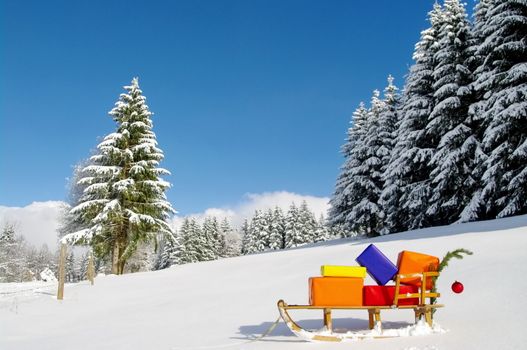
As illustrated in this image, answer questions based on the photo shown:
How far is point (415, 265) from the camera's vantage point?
684 centimetres

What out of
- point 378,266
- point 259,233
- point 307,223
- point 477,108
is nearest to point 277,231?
point 259,233

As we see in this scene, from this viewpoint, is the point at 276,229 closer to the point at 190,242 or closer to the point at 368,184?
the point at 190,242

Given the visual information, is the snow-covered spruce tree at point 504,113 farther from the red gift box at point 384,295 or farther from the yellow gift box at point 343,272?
the yellow gift box at point 343,272

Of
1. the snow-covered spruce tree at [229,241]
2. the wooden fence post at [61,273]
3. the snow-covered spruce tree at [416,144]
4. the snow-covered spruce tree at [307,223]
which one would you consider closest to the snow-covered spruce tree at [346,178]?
the snow-covered spruce tree at [416,144]

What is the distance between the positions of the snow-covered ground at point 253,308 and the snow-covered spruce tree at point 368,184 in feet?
48.3

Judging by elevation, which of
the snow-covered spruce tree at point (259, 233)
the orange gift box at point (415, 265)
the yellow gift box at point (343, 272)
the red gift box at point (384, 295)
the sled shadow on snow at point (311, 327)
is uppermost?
the snow-covered spruce tree at point (259, 233)

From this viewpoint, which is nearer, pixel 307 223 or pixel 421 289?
pixel 421 289

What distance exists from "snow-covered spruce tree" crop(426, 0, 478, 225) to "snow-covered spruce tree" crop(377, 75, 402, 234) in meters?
3.03

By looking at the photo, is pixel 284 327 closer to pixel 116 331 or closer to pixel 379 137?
pixel 116 331

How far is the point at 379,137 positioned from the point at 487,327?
27945 millimetres

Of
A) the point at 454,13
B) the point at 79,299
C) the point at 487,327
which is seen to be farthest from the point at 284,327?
the point at 454,13

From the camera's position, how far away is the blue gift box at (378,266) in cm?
674

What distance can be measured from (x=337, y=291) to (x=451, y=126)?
2085cm

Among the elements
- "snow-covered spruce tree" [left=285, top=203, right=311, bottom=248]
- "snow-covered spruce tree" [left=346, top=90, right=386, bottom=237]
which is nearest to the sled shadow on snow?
"snow-covered spruce tree" [left=346, top=90, right=386, bottom=237]
